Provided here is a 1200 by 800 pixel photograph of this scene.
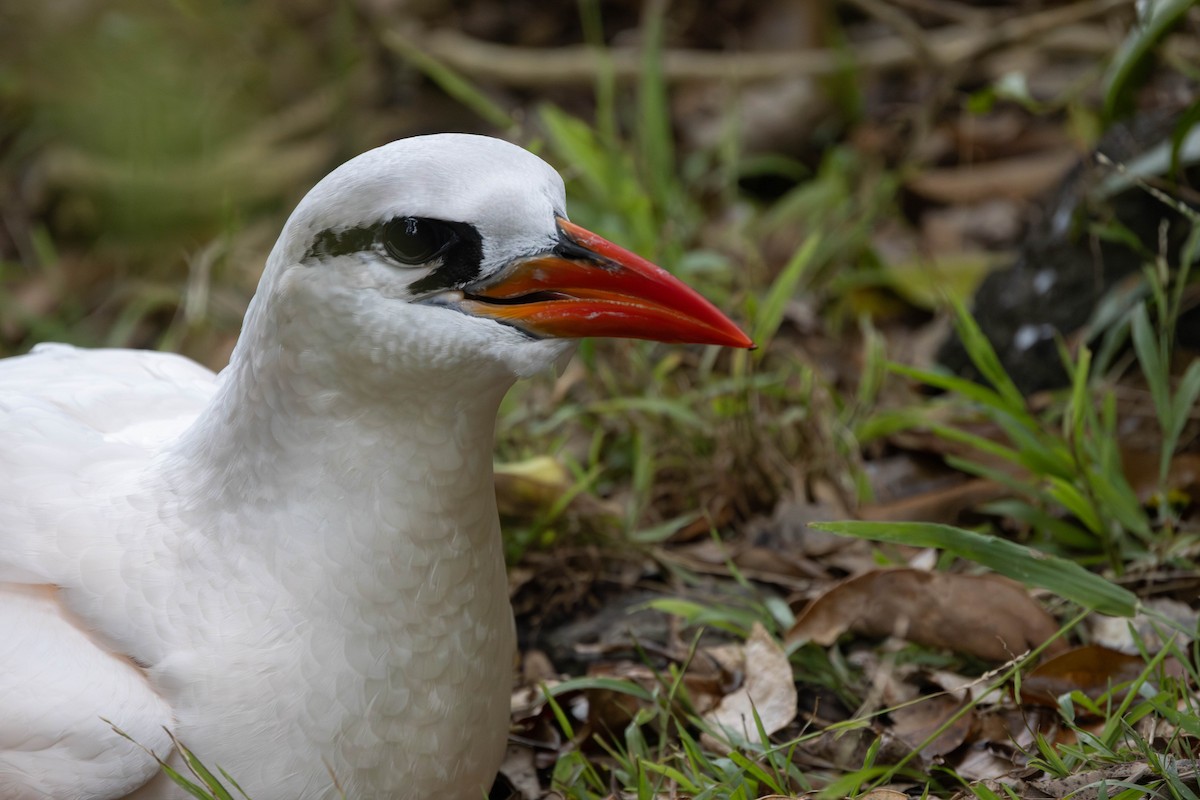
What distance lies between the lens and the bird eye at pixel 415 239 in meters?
1.88

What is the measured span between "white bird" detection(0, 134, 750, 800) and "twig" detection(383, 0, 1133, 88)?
3181mm

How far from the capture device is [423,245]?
189 cm

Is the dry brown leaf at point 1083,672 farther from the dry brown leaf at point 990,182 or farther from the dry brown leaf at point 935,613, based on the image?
the dry brown leaf at point 990,182

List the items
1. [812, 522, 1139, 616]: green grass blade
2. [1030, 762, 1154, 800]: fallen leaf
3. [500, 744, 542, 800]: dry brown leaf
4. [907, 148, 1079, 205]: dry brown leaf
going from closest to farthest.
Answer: [1030, 762, 1154, 800]: fallen leaf < [812, 522, 1139, 616]: green grass blade < [500, 744, 542, 800]: dry brown leaf < [907, 148, 1079, 205]: dry brown leaf

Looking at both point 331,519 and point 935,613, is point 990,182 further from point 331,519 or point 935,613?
point 331,519

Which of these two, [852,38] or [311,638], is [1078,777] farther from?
[852,38]

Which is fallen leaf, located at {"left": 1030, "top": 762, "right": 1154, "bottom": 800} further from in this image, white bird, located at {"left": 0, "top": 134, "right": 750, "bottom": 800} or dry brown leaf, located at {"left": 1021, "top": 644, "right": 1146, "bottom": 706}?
white bird, located at {"left": 0, "top": 134, "right": 750, "bottom": 800}

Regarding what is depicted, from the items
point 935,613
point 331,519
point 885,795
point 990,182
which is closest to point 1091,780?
point 885,795

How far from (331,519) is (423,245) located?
1.46 ft

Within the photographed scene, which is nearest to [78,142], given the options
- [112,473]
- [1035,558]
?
[112,473]

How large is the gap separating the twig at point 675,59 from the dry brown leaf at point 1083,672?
2798mm

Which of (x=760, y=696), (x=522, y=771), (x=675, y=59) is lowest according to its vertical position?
(x=522, y=771)

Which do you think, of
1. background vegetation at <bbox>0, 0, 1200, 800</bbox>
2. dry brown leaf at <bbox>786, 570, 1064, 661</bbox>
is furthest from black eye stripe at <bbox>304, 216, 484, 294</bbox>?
dry brown leaf at <bbox>786, 570, 1064, 661</bbox>

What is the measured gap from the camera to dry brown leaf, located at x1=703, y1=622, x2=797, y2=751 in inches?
98.7
